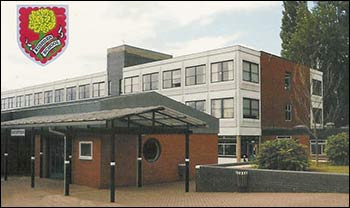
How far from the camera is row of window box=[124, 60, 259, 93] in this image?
37.6 m

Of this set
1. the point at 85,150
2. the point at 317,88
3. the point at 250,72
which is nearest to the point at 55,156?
the point at 85,150

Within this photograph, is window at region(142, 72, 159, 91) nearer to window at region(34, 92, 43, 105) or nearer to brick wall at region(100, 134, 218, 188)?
brick wall at region(100, 134, 218, 188)

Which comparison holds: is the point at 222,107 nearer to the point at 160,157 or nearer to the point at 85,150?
the point at 160,157

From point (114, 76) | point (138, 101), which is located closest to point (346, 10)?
point (114, 76)

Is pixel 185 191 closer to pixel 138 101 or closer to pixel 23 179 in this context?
pixel 138 101

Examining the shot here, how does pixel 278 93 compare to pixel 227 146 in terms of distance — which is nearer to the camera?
pixel 227 146

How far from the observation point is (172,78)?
42625 mm

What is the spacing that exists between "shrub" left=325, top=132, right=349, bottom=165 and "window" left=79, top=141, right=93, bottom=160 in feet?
38.2

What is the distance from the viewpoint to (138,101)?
21.6m

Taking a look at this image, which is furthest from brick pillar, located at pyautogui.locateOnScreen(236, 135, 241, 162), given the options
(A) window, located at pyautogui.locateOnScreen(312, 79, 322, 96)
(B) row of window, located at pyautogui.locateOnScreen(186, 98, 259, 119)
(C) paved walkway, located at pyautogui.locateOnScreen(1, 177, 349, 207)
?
(C) paved walkway, located at pyautogui.locateOnScreen(1, 177, 349, 207)

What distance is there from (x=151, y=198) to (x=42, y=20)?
7288 mm

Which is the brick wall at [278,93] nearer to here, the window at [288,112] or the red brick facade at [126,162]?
the window at [288,112]

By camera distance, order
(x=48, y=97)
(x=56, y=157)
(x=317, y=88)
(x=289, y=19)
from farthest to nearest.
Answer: (x=48, y=97)
(x=289, y=19)
(x=317, y=88)
(x=56, y=157)

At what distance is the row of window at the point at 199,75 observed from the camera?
37.6m
